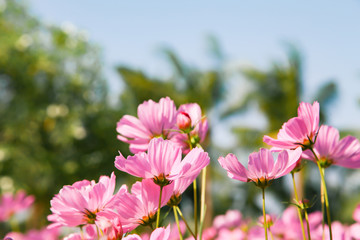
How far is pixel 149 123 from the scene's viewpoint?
2.00ft

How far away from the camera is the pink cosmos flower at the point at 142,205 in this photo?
1.55 ft

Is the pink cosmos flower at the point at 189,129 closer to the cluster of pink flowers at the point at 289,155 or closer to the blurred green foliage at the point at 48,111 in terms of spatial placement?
the cluster of pink flowers at the point at 289,155

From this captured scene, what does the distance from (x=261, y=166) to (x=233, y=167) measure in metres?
0.05

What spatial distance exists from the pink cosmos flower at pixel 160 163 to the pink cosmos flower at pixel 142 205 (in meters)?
0.01

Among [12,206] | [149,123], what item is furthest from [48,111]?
[149,123]

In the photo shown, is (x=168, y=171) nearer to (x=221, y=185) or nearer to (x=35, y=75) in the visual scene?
(x=35, y=75)

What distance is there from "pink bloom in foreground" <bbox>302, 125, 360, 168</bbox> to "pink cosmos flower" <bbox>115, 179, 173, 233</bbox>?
202 mm

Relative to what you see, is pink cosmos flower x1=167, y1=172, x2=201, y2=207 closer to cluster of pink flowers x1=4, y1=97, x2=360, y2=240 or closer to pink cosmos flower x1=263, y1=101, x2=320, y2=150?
cluster of pink flowers x1=4, y1=97, x2=360, y2=240

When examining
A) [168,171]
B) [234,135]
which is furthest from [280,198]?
[168,171]

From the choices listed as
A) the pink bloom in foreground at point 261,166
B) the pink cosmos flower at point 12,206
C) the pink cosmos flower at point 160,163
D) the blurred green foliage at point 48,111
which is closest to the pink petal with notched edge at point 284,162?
the pink bloom in foreground at point 261,166

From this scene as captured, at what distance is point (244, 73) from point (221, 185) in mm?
5589

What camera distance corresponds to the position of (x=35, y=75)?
1177cm

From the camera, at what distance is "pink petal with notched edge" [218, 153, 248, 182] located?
47 centimetres

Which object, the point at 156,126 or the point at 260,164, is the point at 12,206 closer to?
the point at 156,126
